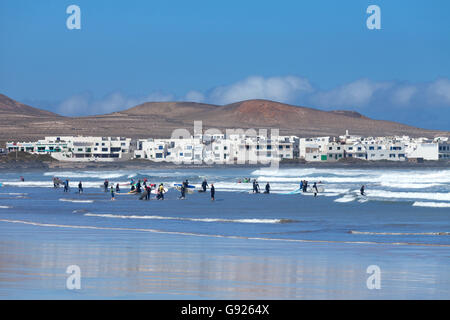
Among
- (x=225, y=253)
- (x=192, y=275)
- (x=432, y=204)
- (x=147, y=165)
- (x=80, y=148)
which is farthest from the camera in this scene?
(x=80, y=148)

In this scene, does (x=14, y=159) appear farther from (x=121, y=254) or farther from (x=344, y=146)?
(x=121, y=254)

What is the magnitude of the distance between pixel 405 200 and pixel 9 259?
107 feet

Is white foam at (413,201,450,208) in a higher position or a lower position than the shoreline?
lower

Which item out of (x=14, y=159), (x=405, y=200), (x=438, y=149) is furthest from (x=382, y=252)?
(x=438, y=149)

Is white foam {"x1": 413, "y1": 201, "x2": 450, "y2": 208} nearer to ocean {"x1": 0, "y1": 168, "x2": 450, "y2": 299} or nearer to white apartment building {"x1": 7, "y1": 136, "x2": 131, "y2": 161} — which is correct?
ocean {"x1": 0, "y1": 168, "x2": 450, "y2": 299}

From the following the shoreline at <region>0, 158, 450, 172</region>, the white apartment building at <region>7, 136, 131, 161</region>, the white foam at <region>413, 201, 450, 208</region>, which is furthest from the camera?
the white apartment building at <region>7, 136, 131, 161</region>

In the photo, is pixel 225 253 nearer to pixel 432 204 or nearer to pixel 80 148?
pixel 432 204

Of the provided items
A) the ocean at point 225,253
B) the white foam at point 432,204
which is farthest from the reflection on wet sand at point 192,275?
the white foam at point 432,204

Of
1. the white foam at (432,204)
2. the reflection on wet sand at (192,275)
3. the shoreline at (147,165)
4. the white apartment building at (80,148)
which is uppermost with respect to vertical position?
the white apartment building at (80,148)

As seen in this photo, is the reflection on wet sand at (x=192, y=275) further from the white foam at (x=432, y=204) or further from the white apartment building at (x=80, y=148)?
the white apartment building at (x=80, y=148)

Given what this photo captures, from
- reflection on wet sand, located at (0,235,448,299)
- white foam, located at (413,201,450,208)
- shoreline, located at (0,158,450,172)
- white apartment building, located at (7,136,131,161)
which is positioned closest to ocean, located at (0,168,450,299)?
reflection on wet sand, located at (0,235,448,299)

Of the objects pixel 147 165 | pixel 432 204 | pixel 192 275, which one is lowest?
pixel 192 275

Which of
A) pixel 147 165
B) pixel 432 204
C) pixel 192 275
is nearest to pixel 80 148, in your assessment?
pixel 147 165
